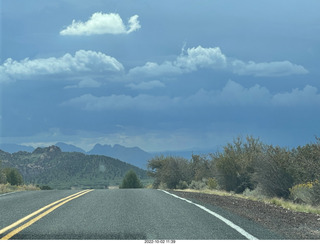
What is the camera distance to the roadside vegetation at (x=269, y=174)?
17027mm

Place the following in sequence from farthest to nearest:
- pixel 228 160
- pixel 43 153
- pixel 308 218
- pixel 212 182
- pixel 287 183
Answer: pixel 43 153 < pixel 212 182 < pixel 228 160 < pixel 287 183 < pixel 308 218

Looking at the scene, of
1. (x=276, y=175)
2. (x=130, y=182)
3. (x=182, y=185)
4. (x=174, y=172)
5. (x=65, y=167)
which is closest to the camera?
(x=276, y=175)

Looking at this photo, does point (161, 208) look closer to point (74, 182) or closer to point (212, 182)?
point (212, 182)

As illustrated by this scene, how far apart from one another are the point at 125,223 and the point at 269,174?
14159mm

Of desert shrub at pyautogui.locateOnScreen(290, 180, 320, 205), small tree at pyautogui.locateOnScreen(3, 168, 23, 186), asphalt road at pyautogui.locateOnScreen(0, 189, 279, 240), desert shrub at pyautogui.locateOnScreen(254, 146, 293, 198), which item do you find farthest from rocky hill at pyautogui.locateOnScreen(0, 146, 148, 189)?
asphalt road at pyautogui.locateOnScreen(0, 189, 279, 240)

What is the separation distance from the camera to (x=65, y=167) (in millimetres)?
145500

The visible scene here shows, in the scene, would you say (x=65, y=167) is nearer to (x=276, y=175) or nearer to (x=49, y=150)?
(x=49, y=150)

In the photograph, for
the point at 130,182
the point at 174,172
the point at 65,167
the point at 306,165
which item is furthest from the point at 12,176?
the point at 65,167

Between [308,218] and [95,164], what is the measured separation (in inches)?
5669

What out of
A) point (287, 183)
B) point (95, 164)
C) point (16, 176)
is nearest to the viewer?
point (287, 183)

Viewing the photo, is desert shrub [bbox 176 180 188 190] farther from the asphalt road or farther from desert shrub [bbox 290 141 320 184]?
the asphalt road

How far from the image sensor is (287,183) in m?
20.9

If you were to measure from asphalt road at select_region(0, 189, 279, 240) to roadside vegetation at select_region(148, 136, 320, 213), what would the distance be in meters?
5.12
